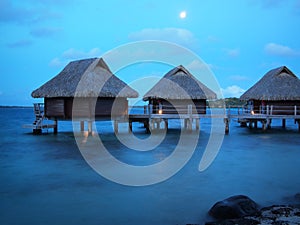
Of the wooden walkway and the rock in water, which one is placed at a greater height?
the wooden walkway

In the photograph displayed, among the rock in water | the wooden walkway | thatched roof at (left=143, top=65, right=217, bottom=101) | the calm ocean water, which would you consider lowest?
the calm ocean water

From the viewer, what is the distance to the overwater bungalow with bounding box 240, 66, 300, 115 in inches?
737

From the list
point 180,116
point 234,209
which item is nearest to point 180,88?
point 180,116

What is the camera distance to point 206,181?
7.67 m

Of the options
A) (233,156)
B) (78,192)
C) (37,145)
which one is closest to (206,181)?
(78,192)

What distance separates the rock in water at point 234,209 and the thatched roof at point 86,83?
35.1 ft

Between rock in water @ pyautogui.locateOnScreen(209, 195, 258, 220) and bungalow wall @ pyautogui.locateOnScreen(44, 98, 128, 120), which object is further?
bungalow wall @ pyautogui.locateOnScreen(44, 98, 128, 120)

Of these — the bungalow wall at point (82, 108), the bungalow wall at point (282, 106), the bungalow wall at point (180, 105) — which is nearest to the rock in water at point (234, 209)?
the bungalow wall at point (82, 108)

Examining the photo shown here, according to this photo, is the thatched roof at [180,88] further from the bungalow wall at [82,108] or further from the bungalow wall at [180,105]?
the bungalow wall at [82,108]

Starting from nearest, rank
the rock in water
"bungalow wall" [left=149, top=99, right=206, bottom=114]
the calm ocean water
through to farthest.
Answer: the rock in water
the calm ocean water
"bungalow wall" [left=149, top=99, right=206, bottom=114]

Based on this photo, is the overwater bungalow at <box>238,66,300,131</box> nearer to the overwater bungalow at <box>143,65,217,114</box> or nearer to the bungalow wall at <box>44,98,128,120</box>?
the overwater bungalow at <box>143,65,217,114</box>

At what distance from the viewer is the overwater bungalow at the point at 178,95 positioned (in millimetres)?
17734

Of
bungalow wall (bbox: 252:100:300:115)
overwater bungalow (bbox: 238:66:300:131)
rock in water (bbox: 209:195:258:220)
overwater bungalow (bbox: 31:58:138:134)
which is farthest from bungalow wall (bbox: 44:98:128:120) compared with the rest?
rock in water (bbox: 209:195:258:220)

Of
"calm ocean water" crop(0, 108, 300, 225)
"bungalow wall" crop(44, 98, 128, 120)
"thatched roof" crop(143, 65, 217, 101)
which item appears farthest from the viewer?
"thatched roof" crop(143, 65, 217, 101)
